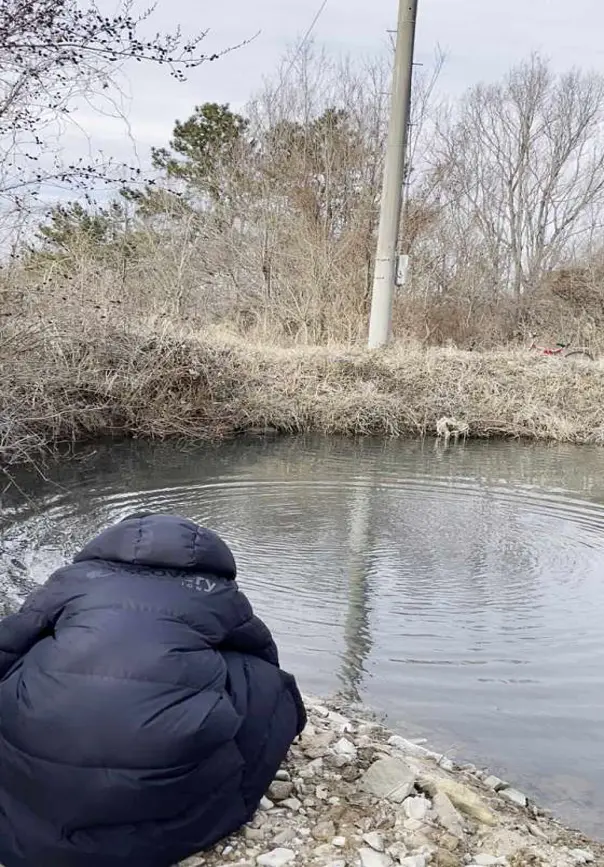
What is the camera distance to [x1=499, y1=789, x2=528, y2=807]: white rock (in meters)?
3.17

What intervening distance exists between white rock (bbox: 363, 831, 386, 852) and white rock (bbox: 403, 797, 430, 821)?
156mm

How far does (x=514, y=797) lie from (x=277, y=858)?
1.25 m

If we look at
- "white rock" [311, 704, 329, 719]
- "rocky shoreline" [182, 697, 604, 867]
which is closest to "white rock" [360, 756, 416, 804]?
"rocky shoreline" [182, 697, 604, 867]

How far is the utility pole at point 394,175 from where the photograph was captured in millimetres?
14391

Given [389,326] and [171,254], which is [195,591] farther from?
[171,254]

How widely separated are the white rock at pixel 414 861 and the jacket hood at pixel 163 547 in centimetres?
98

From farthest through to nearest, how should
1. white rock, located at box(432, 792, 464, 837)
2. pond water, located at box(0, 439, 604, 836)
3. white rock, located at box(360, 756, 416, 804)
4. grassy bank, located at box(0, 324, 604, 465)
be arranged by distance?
grassy bank, located at box(0, 324, 604, 465), pond water, located at box(0, 439, 604, 836), white rock, located at box(360, 756, 416, 804), white rock, located at box(432, 792, 464, 837)

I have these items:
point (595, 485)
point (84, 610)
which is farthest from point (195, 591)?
point (595, 485)

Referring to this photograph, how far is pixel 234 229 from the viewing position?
20.7 metres

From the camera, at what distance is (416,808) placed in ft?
8.73

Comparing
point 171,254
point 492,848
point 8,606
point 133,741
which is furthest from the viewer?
point 171,254

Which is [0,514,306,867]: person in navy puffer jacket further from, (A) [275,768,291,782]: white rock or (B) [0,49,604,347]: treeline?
(B) [0,49,604,347]: treeline

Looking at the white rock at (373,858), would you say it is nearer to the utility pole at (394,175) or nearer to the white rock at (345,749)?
the white rock at (345,749)

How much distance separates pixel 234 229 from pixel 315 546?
15228 millimetres
